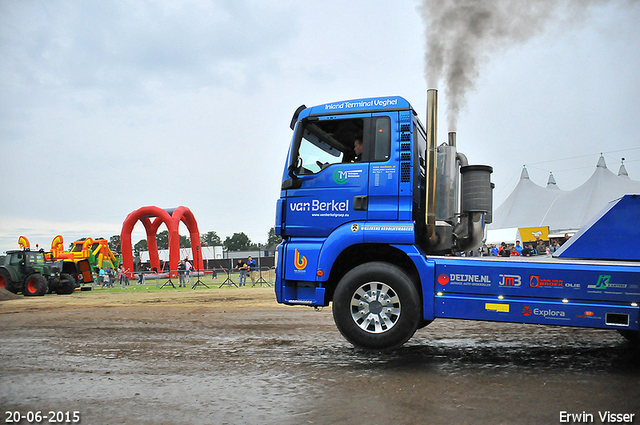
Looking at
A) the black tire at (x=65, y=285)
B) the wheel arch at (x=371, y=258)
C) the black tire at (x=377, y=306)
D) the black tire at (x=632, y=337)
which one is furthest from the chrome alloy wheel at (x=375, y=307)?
the black tire at (x=65, y=285)

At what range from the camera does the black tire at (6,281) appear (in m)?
22.0

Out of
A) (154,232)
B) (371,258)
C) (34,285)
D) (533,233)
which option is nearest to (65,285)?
(34,285)

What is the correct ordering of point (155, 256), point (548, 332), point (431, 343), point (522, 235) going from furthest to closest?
1. point (155, 256)
2. point (522, 235)
3. point (548, 332)
4. point (431, 343)

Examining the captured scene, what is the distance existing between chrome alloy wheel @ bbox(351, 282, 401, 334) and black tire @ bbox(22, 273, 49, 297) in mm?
20815

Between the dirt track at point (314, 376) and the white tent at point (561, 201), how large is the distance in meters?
24.1

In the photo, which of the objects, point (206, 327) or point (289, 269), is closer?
point (289, 269)

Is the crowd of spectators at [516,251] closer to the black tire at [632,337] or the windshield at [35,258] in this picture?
the black tire at [632,337]

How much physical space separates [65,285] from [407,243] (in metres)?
22.7

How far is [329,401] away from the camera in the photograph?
176 inches

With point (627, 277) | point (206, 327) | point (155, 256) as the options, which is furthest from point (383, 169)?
point (155, 256)

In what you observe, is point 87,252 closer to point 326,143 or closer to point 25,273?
point 25,273

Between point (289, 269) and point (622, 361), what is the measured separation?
432 cm

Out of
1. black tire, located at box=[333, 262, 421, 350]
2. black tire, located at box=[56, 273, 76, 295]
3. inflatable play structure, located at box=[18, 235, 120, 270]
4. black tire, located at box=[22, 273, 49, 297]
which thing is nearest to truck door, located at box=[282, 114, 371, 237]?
black tire, located at box=[333, 262, 421, 350]

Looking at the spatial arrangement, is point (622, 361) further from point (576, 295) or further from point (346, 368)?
point (346, 368)
